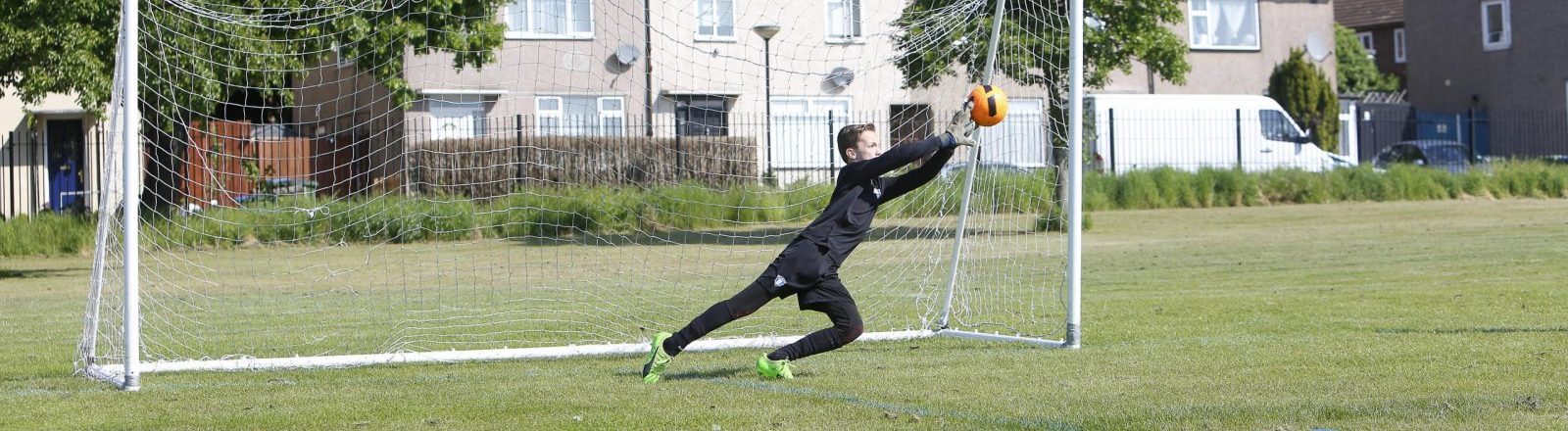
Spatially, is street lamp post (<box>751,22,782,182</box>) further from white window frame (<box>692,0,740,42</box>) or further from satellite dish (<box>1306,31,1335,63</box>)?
satellite dish (<box>1306,31,1335,63</box>)

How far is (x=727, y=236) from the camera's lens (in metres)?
16.9

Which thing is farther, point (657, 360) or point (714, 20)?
point (714, 20)

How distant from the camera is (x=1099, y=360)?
873 cm

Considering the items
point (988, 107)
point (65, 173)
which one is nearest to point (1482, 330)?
point (988, 107)

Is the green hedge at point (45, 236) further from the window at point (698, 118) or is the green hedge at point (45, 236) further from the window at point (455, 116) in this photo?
the window at point (698, 118)

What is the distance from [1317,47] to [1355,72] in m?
13.2

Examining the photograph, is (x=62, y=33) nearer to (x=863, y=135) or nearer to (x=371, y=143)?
(x=371, y=143)

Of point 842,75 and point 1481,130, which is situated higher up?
point 1481,130

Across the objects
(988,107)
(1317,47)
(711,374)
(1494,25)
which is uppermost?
(1494,25)

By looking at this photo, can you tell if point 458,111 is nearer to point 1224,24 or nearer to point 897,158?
point 897,158

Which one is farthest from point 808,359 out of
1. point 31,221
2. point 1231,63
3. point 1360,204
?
point 1231,63

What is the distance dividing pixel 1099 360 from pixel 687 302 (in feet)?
17.9

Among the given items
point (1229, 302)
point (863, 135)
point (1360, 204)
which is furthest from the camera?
point (1360, 204)

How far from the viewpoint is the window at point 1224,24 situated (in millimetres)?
41469
